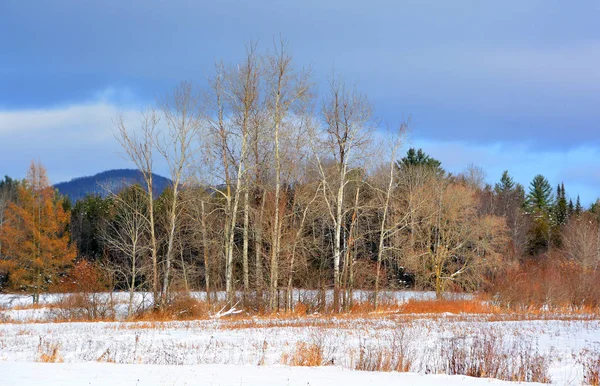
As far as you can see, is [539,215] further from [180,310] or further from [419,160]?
[180,310]

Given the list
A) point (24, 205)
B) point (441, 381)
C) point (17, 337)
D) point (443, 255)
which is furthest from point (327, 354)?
point (24, 205)

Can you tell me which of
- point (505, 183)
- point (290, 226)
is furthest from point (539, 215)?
point (290, 226)

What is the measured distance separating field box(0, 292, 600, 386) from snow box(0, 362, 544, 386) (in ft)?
0.07

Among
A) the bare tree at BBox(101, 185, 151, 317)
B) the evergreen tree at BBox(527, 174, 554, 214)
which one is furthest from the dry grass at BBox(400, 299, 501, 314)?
the evergreen tree at BBox(527, 174, 554, 214)

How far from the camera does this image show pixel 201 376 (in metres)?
12.3

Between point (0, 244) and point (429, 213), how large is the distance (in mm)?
42780

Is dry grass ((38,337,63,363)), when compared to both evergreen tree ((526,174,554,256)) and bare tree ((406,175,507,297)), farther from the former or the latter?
evergreen tree ((526,174,554,256))

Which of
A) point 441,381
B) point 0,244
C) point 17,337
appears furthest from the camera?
point 0,244

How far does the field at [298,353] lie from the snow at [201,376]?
2cm

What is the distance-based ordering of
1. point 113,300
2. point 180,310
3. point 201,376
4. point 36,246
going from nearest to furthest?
point 201,376 < point 180,310 < point 113,300 < point 36,246

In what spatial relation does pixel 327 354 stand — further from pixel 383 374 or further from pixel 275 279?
pixel 275 279

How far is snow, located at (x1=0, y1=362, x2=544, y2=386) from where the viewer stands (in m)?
11.4

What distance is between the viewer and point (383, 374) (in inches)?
517

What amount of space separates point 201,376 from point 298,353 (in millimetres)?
3917
